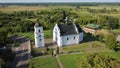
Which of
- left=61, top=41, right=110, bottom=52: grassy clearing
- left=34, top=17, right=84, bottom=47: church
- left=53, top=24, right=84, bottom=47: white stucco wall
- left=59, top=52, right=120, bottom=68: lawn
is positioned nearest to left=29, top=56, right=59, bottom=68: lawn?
left=59, top=52, right=120, bottom=68: lawn

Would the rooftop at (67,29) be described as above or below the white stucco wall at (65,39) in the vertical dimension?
above

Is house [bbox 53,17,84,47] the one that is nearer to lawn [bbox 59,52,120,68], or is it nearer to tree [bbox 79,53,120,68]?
lawn [bbox 59,52,120,68]

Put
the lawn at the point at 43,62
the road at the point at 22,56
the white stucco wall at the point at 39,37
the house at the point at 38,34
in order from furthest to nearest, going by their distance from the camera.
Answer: the white stucco wall at the point at 39,37
the house at the point at 38,34
the road at the point at 22,56
the lawn at the point at 43,62

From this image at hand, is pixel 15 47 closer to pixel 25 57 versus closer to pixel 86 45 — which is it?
pixel 25 57

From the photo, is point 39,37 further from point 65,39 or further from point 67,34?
point 67,34

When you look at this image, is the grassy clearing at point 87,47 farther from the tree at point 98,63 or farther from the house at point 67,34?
the tree at point 98,63

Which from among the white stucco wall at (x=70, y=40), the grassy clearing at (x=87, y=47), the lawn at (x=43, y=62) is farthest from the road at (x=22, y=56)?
the white stucco wall at (x=70, y=40)

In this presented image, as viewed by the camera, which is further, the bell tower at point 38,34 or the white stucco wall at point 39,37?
the white stucco wall at point 39,37
